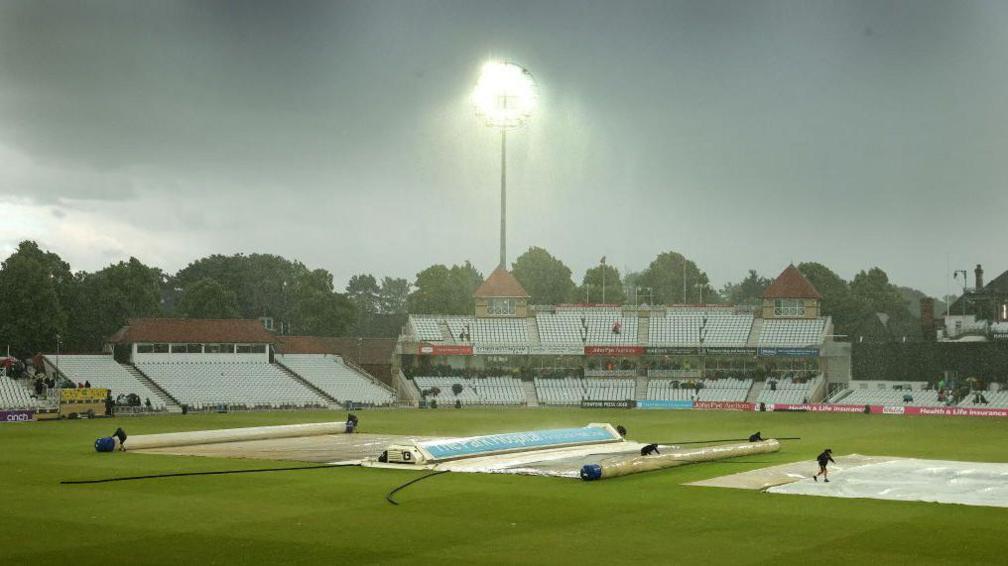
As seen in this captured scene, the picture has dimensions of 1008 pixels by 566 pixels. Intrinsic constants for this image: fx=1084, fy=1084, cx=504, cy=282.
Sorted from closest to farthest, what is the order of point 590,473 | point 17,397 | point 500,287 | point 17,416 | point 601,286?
point 590,473
point 17,416
point 17,397
point 500,287
point 601,286

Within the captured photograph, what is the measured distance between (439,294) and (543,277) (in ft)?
60.3

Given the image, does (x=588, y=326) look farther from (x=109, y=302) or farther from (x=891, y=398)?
(x=109, y=302)

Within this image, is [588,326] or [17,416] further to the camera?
[588,326]

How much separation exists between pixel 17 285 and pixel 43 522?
62446 millimetres

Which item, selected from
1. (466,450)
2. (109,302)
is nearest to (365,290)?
(109,302)

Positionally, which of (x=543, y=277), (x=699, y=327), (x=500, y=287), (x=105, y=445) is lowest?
(x=105, y=445)

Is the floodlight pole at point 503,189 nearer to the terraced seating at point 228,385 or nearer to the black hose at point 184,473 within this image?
the terraced seating at point 228,385

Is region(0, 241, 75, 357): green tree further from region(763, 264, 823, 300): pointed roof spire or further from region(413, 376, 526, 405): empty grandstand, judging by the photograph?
region(763, 264, 823, 300): pointed roof spire

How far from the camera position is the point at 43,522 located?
64.2ft

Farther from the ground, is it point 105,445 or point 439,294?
point 439,294

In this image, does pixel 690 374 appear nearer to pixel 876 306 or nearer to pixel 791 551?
pixel 876 306

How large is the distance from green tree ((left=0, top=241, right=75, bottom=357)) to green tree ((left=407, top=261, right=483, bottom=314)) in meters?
38.5

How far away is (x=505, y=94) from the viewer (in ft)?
249

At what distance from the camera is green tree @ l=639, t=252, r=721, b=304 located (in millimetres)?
129875
